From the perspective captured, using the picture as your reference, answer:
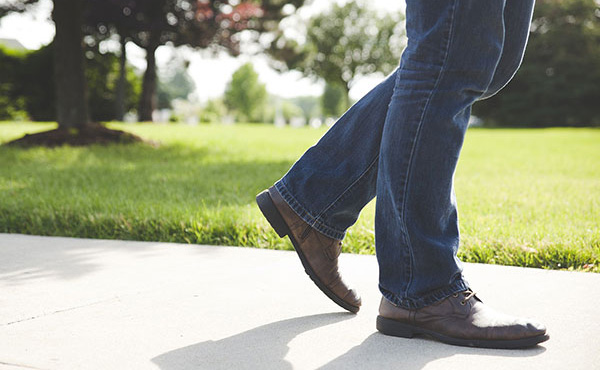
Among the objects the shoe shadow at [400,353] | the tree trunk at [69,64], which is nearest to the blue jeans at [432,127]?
the shoe shadow at [400,353]

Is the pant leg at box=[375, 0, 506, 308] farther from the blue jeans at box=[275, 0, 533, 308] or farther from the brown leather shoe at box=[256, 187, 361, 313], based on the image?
the brown leather shoe at box=[256, 187, 361, 313]

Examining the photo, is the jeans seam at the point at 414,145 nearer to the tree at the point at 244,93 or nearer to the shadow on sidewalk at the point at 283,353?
the shadow on sidewalk at the point at 283,353

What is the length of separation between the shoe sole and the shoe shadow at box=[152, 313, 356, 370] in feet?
0.59

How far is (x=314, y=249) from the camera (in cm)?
176

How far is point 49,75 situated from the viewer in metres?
19.3

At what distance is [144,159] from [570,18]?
3709 centimetres

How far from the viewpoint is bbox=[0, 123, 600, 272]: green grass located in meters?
2.62

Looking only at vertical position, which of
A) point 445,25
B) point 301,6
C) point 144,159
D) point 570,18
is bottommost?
point 144,159

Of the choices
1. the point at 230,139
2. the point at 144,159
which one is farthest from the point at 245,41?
the point at 144,159

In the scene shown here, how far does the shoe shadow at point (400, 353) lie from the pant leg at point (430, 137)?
11 cm

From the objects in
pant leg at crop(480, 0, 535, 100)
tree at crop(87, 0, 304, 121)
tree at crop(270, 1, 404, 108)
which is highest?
tree at crop(270, 1, 404, 108)

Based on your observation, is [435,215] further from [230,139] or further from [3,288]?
[230,139]

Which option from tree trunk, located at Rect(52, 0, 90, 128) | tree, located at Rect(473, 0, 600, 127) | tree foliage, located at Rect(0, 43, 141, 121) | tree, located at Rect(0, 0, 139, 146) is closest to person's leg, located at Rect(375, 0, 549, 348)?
tree, located at Rect(0, 0, 139, 146)

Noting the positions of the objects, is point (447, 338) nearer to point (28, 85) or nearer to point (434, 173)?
point (434, 173)
